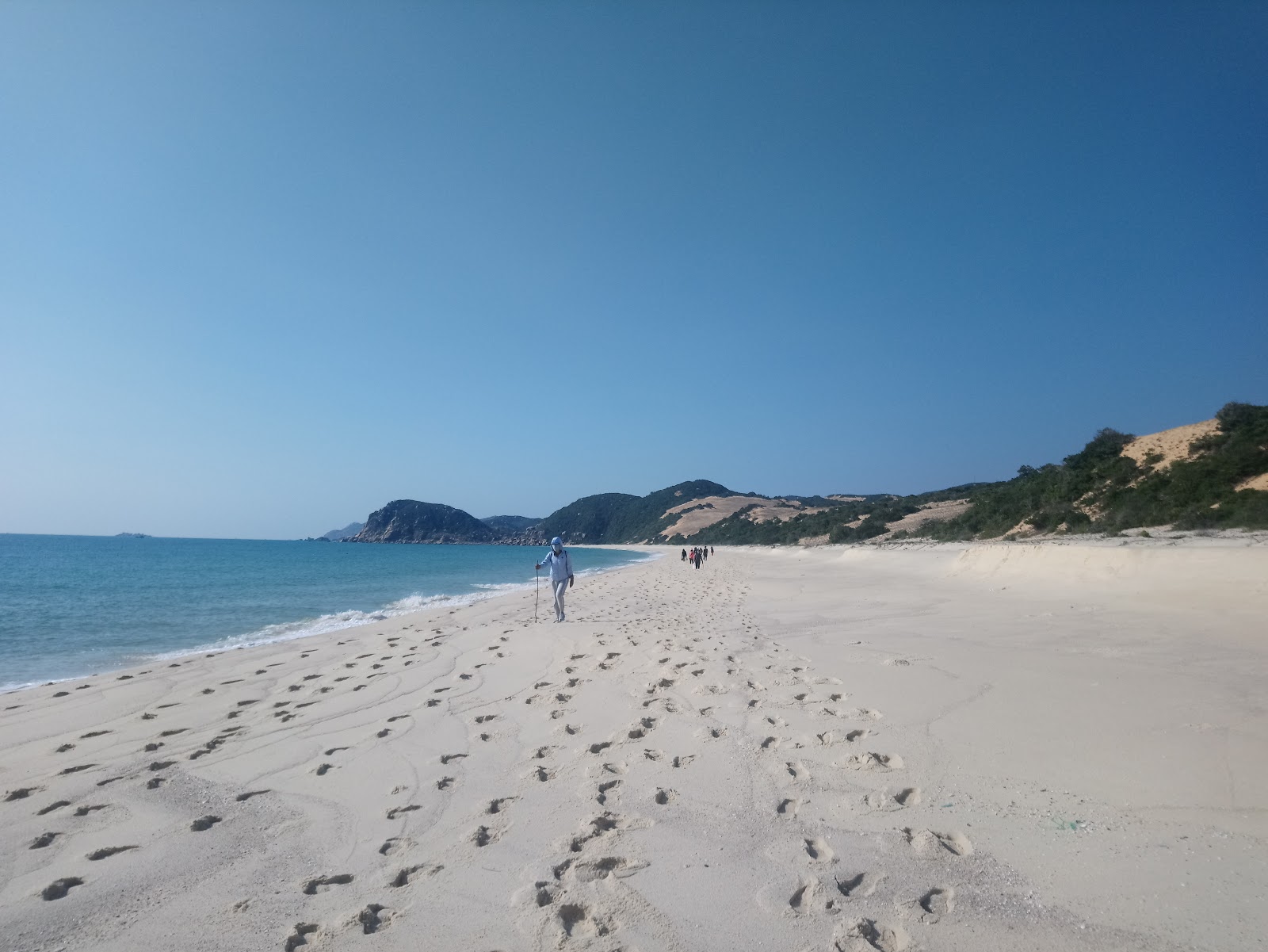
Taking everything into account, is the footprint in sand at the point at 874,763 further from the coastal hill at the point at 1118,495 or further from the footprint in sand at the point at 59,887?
the coastal hill at the point at 1118,495

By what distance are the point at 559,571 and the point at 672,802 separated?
9424 mm

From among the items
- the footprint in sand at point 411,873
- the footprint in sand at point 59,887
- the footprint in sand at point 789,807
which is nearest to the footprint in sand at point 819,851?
the footprint in sand at point 789,807

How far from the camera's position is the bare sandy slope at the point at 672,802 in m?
2.82

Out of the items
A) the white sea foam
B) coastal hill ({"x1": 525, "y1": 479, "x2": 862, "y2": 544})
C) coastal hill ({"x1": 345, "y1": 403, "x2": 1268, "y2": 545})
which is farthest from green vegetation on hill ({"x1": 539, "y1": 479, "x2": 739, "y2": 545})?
the white sea foam

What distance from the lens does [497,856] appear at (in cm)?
345

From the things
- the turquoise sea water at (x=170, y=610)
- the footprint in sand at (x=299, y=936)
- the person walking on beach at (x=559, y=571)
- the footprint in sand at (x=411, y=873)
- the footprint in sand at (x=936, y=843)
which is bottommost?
the footprint in sand at (x=299, y=936)

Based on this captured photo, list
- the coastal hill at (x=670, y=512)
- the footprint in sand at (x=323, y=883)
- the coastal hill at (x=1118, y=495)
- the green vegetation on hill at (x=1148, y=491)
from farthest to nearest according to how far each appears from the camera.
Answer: the coastal hill at (x=670, y=512)
the coastal hill at (x=1118, y=495)
the green vegetation on hill at (x=1148, y=491)
the footprint in sand at (x=323, y=883)

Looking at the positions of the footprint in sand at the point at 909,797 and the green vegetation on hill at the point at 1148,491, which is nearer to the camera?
the footprint in sand at the point at 909,797

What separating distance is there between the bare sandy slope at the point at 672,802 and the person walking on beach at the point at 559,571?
15.1ft

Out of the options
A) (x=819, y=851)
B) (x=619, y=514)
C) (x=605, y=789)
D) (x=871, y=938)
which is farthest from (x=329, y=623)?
(x=619, y=514)

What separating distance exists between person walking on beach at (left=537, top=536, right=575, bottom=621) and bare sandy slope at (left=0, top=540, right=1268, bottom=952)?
461cm

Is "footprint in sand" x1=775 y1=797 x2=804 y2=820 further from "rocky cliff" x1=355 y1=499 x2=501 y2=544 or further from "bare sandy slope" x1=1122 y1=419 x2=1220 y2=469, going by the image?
"rocky cliff" x1=355 y1=499 x2=501 y2=544

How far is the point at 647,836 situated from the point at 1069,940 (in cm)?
215

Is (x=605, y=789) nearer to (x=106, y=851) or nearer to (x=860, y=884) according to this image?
(x=860, y=884)
